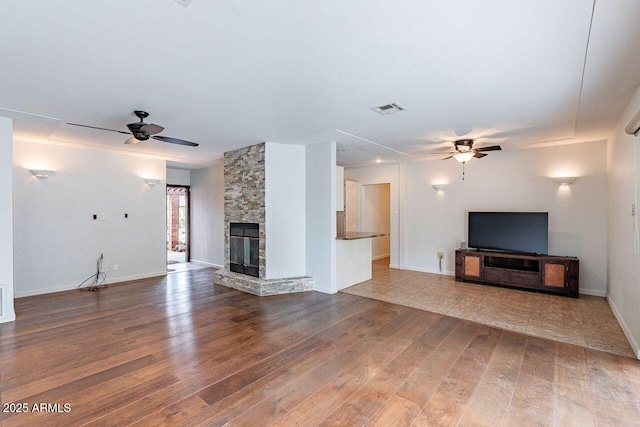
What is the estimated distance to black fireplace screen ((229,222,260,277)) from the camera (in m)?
5.57

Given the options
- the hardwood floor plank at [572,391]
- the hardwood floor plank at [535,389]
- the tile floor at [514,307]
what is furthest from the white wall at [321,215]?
the hardwood floor plank at [572,391]

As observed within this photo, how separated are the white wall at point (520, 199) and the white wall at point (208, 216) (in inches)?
181

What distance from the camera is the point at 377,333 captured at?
342 centimetres

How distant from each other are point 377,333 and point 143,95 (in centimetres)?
362

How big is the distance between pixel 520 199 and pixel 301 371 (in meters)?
5.33

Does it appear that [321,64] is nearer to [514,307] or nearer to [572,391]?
[572,391]

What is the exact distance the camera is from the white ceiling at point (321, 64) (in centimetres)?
188

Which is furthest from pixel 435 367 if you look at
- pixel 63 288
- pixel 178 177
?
pixel 178 177

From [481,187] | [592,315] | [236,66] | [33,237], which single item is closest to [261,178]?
[236,66]

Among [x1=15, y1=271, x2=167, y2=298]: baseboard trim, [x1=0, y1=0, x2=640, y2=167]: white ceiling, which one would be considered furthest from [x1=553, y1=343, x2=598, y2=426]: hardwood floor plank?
[x1=15, y1=271, x2=167, y2=298]: baseboard trim

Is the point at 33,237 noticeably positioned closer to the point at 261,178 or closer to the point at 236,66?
the point at 261,178

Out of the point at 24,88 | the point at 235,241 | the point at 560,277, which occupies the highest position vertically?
the point at 24,88

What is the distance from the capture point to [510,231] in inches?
219

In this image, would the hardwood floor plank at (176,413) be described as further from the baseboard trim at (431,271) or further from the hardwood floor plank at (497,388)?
the baseboard trim at (431,271)
